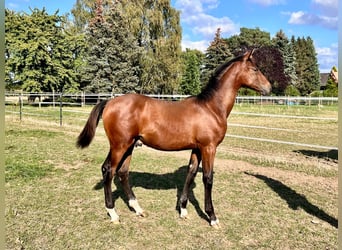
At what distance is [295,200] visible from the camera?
13.3 ft

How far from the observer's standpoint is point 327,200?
13.2 feet

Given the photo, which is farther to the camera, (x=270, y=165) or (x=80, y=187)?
(x=270, y=165)

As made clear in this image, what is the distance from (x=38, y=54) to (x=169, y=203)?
21812 mm

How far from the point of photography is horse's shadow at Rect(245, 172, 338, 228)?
11.5 feet

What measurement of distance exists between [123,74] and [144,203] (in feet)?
69.5

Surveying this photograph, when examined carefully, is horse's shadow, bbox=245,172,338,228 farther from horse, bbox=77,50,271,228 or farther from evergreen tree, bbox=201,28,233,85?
evergreen tree, bbox=201,28,233,85

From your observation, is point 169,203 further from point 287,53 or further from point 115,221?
point 287,53

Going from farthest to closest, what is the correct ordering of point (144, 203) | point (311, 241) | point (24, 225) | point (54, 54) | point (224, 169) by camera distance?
point (54, 54) → point (224, 169) → point (144, 203) → point (24, 225) → point (311, 241)

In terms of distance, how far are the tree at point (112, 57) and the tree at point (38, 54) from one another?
1.76 meters

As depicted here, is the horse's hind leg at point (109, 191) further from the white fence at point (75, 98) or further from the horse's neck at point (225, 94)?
the white fence at point (75, 98)

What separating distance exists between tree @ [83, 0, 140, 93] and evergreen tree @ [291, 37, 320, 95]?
3189 centimetres

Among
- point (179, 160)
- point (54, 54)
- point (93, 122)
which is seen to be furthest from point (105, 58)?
point (93, 122)

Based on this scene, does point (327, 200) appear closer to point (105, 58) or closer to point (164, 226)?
point (164, 226)

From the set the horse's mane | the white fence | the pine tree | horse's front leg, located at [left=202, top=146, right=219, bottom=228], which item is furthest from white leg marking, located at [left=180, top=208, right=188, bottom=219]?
the pine tree
